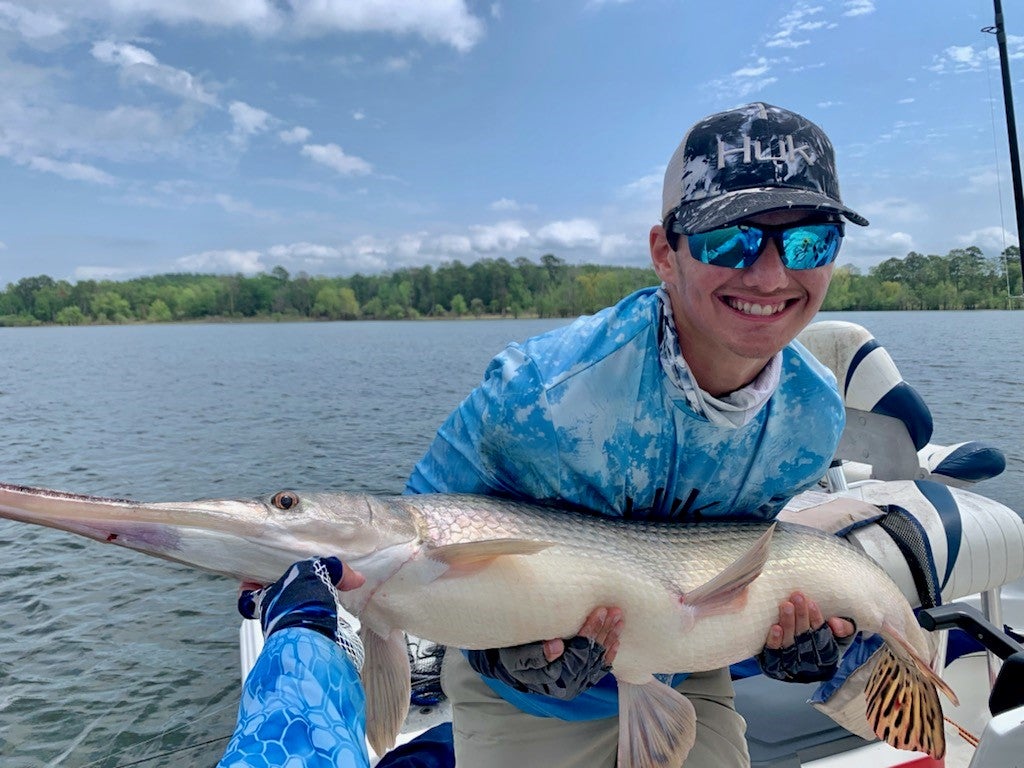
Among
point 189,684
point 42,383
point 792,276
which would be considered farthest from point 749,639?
point 42,383

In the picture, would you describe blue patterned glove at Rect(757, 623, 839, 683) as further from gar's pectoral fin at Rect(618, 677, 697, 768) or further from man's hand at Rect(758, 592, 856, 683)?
gar's pectoral fin at Rect(618, 677, 697, 768)

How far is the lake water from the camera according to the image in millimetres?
5879

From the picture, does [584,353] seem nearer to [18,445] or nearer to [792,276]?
[792,276]

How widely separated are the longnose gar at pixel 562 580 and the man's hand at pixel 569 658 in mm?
37

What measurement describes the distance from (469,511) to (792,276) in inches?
50.1

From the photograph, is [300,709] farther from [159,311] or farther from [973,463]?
[159,311]

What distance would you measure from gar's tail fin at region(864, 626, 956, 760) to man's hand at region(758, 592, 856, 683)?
212 millimetres

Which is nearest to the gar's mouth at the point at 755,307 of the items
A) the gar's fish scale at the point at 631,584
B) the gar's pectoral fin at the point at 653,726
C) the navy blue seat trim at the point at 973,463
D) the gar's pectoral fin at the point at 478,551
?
the gar's fish scale at the point at 631,584

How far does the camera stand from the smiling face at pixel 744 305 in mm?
2205

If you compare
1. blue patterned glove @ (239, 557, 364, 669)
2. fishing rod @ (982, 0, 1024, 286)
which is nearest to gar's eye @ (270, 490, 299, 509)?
blue patterned glove @ (239, 557, 364, 669)

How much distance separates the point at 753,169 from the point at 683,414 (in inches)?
31.7

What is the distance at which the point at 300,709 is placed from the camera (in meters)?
1.35

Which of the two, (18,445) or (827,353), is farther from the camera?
(18,445)

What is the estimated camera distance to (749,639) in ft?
8.23
